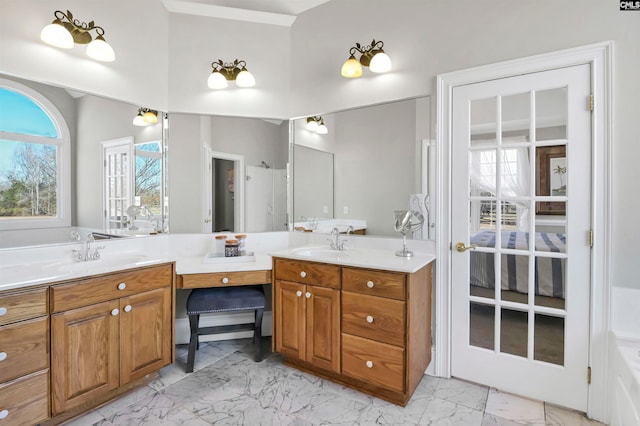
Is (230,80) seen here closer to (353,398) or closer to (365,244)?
(365,244)

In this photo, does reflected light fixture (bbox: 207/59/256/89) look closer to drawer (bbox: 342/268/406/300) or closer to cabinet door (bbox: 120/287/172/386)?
cabinet door (bbox: 120/287/172/386)

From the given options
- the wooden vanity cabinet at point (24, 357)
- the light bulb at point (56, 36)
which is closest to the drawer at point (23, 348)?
the wooden vanity cabinet at point (24, 357)

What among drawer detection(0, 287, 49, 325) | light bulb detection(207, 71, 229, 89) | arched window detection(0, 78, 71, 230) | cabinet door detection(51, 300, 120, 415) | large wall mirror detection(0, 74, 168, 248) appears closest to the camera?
drawer detection(0, 287, 49, 325)

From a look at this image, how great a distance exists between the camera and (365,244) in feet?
8.52

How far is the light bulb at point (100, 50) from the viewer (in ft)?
7.20

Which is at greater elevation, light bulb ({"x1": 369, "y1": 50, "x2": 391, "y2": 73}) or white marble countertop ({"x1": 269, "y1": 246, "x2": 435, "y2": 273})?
light bulb ({"x1": 369, "y1": 50, "x2": 391, "y2": 73})

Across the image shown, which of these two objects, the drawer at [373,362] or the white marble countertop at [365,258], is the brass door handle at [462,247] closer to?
the white marble countertop at [365,258]

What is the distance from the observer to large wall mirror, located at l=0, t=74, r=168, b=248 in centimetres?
202

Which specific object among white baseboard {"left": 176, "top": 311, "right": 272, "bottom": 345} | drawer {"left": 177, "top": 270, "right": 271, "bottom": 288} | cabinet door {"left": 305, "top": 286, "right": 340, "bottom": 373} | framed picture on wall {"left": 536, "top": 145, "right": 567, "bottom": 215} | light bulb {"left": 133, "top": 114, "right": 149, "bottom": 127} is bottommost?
white baseboard {"left": 176, "top": 311, "right": 272, "bottom": 345}

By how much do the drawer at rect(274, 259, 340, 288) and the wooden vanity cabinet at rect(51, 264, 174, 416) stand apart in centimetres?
76

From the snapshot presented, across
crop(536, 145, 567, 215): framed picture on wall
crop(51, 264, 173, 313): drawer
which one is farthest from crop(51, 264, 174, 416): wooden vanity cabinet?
crop(536, 145, 567, 215): framed picture on wall

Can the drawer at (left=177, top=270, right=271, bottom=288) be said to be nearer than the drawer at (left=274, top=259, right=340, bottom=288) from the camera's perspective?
No

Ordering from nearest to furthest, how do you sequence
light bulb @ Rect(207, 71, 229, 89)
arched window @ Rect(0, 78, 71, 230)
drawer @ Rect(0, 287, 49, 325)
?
drawer @ Rect(0, 287, 49, 325)
arched window @ Rect(0, 78, 71, 230)
light bulb @ Rect(207, 71, 229, 89)

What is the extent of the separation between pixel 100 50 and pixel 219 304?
6.43ft
